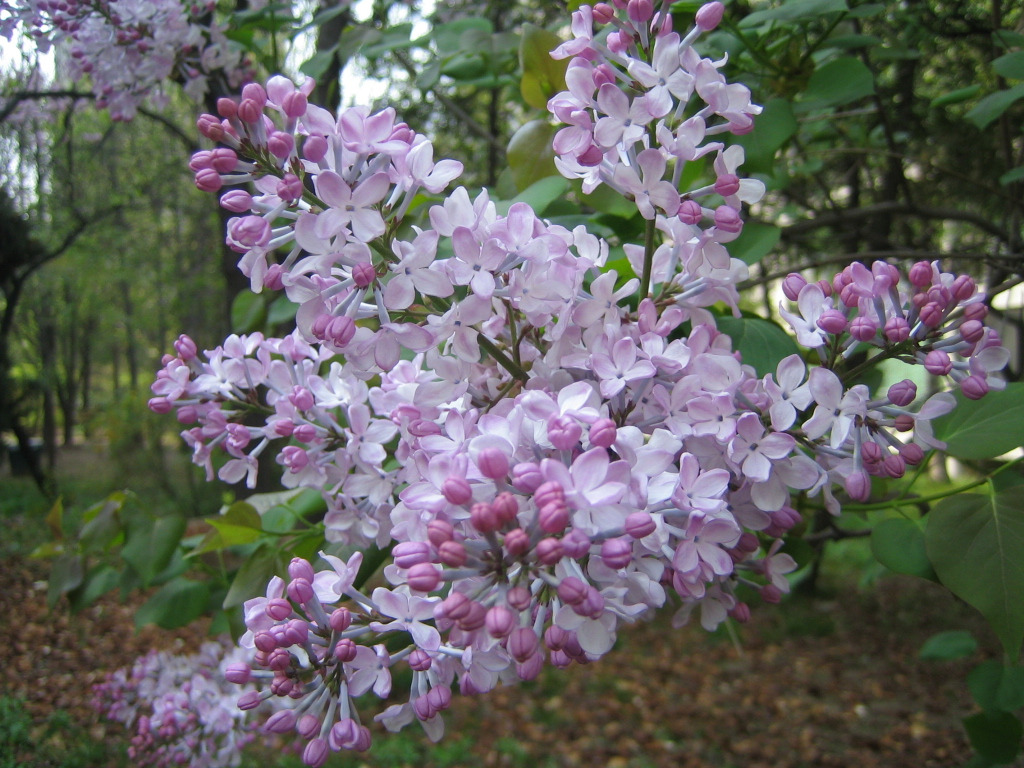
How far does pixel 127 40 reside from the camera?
5.71 ft

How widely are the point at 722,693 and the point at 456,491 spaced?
506 cm

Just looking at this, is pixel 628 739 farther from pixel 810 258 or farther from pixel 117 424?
pixel 117 424

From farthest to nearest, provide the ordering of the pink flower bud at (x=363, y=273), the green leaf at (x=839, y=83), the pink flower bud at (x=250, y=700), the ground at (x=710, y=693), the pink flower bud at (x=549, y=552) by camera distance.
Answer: the ground at (x=710, y=693) → the green leaf at (x=839, y=83) → the pink flower bud at (x=250, y=700) → the pink flower bud at (x=363, y=273) → the pink flower bud at (x=549, y=552)

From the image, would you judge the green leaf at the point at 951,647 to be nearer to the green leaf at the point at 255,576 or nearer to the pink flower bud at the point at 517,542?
the green leaf at the point at 255,576

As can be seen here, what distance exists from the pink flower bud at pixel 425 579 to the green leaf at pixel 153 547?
117 centimetres

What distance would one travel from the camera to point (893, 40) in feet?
6.15

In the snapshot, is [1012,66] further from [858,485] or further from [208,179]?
[208,179]

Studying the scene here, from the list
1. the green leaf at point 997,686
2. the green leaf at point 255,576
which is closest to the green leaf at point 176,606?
the green leaf at point 255,576

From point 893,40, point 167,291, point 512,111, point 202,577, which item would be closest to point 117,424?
point 167,291

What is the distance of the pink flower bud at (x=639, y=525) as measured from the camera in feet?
1.84

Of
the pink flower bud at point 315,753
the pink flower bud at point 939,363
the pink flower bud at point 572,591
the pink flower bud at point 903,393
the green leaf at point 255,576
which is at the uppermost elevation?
the pink flower bud at point 939,363

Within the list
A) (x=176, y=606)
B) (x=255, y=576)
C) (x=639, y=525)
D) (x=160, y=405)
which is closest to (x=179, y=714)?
(x=176, y=606)

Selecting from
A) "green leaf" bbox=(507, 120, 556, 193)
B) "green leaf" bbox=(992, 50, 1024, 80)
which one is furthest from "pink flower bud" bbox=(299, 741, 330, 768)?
"green leaf" bbox=(992, 50, 1024, 80)

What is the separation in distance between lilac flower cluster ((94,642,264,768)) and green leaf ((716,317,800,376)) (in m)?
1.44
